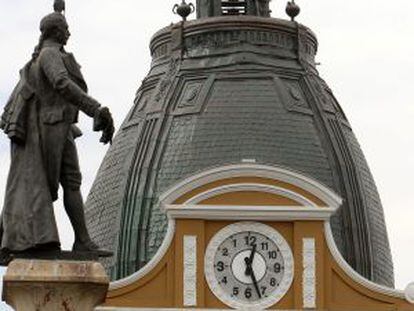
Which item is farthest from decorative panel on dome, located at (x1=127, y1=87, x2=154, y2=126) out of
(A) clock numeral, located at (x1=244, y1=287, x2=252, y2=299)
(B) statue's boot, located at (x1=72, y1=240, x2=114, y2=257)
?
(B) statue's boot, located at (x1=72, y1=240, x2=114, y2=257)

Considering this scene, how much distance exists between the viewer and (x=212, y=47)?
74438mm

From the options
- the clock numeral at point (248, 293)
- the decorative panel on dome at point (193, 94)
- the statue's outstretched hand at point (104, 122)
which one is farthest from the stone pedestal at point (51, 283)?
the decorative panel on dome at point (193, 94)

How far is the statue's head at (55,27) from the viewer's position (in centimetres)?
2891

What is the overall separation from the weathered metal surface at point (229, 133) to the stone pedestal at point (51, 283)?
43150mm

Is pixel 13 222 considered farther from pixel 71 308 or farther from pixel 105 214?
pixel 105 214

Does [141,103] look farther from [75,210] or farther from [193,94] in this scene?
[75,210]

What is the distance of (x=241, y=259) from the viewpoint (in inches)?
2670

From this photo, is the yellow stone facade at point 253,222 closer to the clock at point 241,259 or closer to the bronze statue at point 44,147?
the clock at point 241,259

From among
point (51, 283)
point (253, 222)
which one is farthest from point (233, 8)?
point (51, 283)

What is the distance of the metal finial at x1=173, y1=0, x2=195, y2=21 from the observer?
75250 mm

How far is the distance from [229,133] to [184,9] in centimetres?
439

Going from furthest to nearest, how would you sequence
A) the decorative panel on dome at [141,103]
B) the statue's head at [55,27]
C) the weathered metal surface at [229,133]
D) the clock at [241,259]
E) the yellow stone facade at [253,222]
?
the decorative panel on dome at [141,103]
the weathered metal surface at [229,133]
the clock at [241,259]
the yellow stone facade at [253,222]
the statue's head at [55,27]

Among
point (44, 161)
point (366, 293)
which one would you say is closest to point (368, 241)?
point (366, 293)

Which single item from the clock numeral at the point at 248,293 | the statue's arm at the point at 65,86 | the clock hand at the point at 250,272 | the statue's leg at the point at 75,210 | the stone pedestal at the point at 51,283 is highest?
the clock hand at the point at 250,272
